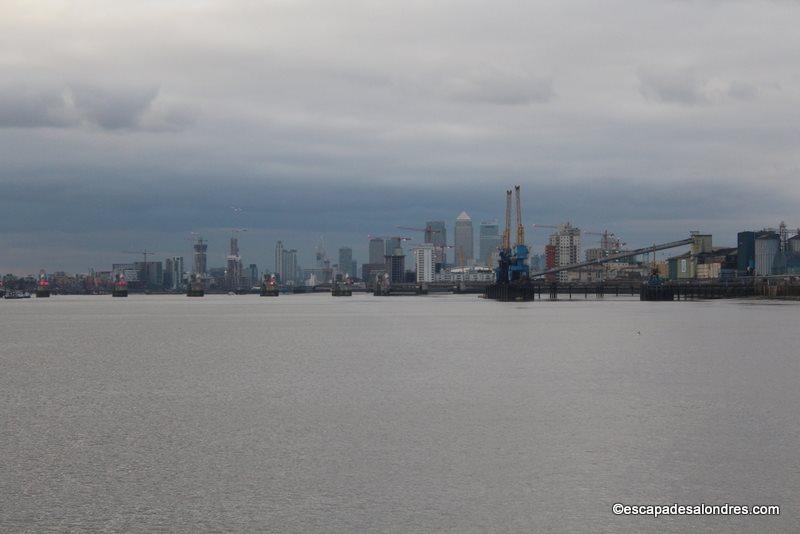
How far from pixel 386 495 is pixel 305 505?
216 cm

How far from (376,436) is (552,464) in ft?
23.6

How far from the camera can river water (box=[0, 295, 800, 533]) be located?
72.8 ft

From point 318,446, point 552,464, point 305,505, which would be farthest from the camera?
point 318,446

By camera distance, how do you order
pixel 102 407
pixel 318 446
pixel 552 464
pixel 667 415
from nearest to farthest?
pixel 552 464, pixel 318 446, pixel 667 415, pixel 102 407

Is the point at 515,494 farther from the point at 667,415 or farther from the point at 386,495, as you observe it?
the point at 667,415

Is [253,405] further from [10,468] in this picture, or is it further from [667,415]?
[667,415]

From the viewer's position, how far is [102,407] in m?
40.2

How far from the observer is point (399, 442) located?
102 ft

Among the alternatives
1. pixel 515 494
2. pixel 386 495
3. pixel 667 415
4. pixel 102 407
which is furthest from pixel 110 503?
pixel 667 415

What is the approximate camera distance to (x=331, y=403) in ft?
134

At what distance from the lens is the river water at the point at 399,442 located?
2219 cm

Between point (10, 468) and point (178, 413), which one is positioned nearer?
point (10, 468)

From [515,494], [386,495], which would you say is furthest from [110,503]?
[515,494]

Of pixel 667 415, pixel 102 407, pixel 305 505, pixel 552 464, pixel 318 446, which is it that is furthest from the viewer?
pixel 102 407
